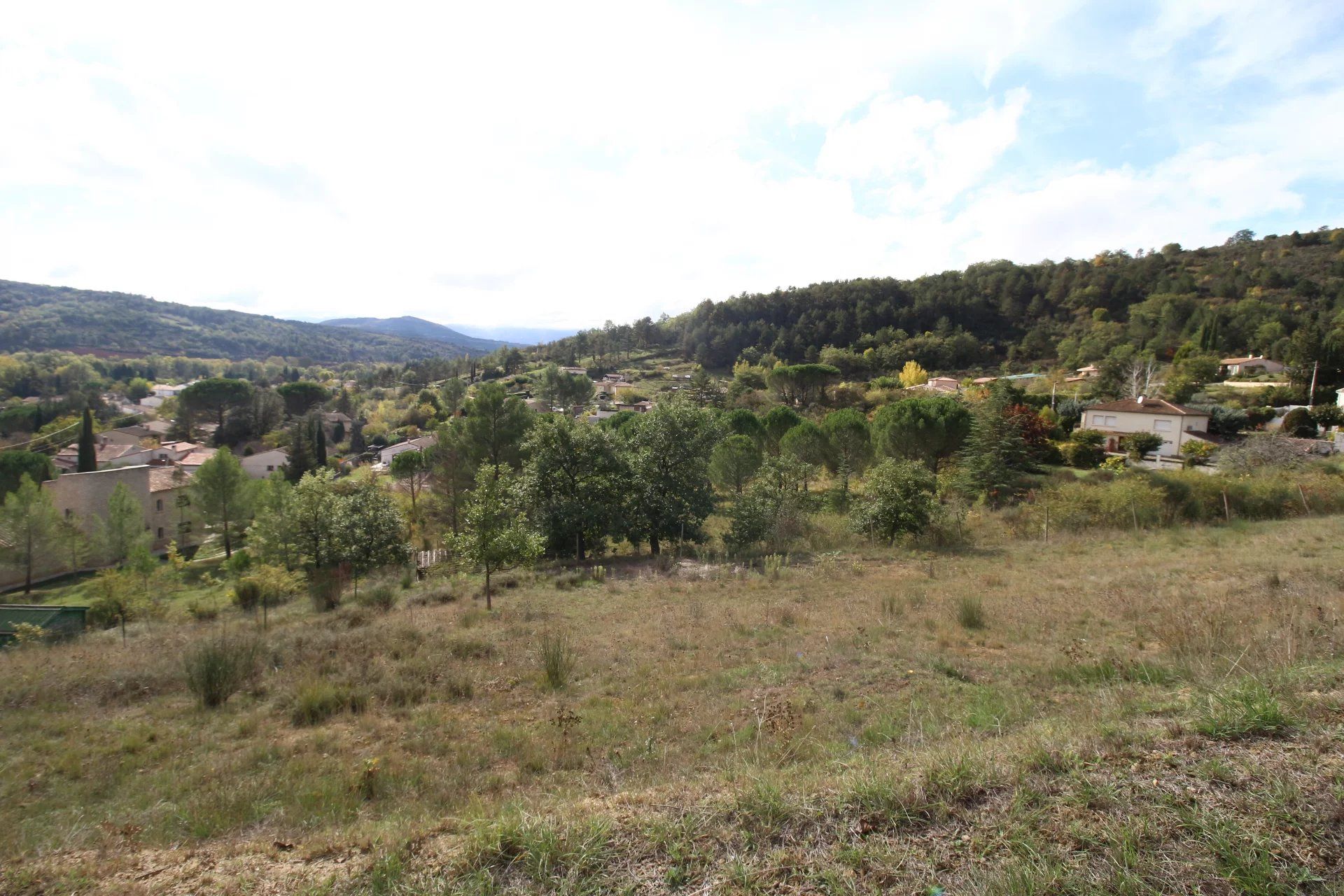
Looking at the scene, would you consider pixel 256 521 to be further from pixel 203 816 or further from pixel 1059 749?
pixel 1059 749

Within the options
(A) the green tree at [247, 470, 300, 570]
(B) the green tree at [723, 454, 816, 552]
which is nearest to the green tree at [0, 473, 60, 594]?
(A) the green tree at [247, 470, 300, 570]

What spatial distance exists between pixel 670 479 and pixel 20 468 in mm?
45532

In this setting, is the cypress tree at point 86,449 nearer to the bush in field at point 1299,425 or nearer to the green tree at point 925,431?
the green tree at point 925,431

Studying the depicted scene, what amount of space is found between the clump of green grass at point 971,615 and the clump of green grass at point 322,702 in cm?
889

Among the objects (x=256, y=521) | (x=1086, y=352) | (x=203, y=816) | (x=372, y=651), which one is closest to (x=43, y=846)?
(x=203, y=816)

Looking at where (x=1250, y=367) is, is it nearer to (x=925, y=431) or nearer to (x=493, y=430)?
(x=925, y=431)

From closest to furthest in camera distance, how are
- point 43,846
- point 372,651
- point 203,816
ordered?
point 43,846, point 203,816, point 372,651

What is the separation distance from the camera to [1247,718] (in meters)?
3.50

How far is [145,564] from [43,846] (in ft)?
74.3

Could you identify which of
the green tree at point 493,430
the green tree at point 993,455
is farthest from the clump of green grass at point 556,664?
the green tree at point 993,455

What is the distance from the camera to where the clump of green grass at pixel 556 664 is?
749 centimetres

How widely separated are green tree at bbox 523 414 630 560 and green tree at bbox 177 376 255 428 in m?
69.3

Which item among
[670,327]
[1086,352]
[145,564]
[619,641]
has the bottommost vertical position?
[145,564]

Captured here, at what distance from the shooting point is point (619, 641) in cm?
942
